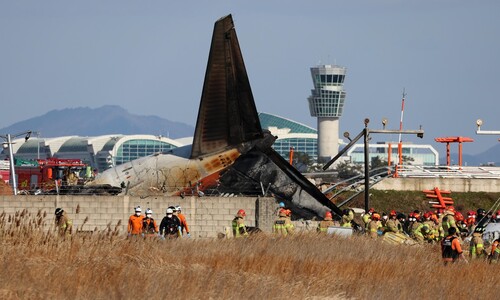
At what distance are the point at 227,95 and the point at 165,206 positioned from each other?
6.16 meters

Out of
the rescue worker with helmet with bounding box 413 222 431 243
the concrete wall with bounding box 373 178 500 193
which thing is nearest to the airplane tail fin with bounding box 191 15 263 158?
the rescue worker with helmet with bounding box 413 222 431 243

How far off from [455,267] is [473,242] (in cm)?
324

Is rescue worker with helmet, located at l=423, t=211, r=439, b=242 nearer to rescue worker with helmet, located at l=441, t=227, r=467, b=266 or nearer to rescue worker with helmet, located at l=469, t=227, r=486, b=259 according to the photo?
rescue worker with helmet, located at l=469, t=227, r=486, b=259

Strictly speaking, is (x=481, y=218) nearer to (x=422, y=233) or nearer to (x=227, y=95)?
(x=422, y=233)

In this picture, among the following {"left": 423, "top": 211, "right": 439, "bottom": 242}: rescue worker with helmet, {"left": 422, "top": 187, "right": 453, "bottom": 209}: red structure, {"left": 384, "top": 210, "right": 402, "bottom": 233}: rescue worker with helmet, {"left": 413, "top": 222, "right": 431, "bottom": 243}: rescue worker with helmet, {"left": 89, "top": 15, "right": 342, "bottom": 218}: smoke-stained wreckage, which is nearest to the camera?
{"left": 384, "top": 210, "right": 402, "bottom": 233}: rescue worker with helmet

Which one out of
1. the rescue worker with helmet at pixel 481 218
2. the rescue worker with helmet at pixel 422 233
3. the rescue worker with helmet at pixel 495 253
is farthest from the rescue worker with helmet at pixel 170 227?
the rescue worker with helmet at pixel 481 218

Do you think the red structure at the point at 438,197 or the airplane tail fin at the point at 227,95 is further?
the red structure at the point at 438,197

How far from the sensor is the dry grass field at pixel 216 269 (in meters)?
20.9

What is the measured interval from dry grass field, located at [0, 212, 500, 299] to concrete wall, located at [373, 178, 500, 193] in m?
33.7

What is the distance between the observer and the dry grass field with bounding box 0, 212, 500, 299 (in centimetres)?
2092

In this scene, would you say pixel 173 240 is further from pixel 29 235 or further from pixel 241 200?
pixel 241 200

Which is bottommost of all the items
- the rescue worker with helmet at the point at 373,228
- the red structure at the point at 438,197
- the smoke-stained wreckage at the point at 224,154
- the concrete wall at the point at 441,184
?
the rescue worker with helmet at the point at 373,228

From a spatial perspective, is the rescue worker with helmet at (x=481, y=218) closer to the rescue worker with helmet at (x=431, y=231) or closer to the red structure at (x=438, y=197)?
the rescue worker with helmet at (x=431, y=231)

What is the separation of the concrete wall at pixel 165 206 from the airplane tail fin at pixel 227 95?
497 cm
